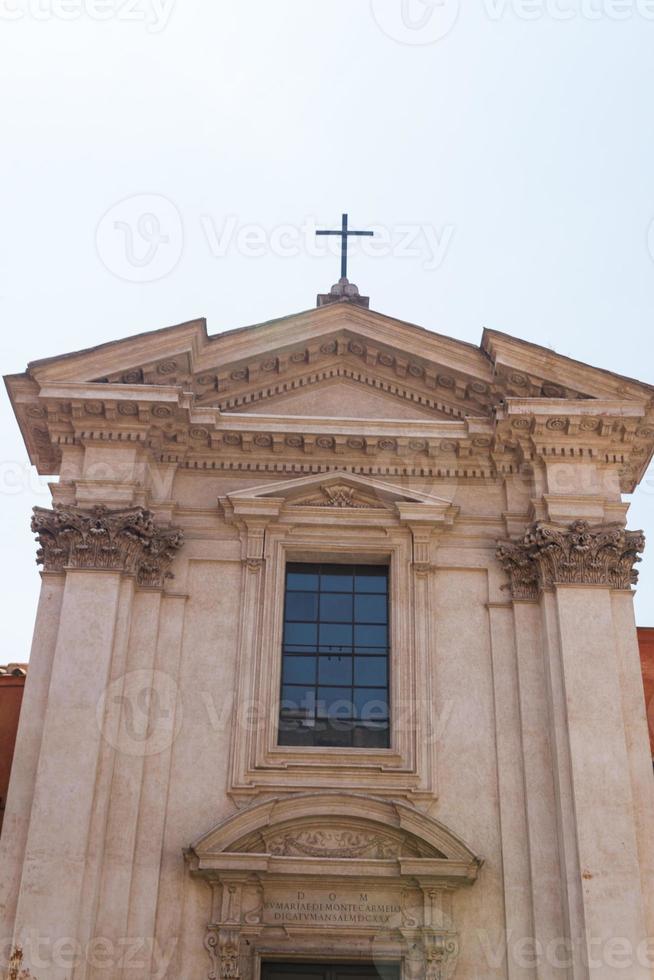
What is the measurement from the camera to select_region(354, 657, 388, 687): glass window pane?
50.6 feet

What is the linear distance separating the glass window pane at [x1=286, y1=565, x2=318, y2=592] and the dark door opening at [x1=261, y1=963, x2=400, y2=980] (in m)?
4.66

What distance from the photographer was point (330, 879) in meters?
13.8

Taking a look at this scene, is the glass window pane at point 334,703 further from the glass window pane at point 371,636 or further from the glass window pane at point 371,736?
the glass window pane at point 371,636

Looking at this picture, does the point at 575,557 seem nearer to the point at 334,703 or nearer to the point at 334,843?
the point at 334,703

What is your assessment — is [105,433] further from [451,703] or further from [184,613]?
[451,703]

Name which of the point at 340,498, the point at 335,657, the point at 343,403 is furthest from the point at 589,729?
the point at 343,403

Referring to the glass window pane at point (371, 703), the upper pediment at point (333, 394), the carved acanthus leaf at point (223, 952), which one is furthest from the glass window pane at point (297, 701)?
the upper pediment at point (333, 394)

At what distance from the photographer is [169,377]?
54.8 ft

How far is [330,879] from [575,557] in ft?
16.0

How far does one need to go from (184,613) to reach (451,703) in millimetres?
3476

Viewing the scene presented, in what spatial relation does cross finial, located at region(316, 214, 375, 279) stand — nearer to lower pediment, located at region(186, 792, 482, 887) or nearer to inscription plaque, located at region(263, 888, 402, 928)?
lower pediment, located at region(186, 792, 482, 887)

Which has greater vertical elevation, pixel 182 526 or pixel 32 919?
pixel 182 526

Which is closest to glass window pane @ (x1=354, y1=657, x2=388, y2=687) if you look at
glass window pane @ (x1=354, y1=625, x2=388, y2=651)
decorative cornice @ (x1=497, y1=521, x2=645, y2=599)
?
glass window pane @ (x1=354, y1=625, x2=388, y2=651)

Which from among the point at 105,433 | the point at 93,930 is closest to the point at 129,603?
the point at 105,433
